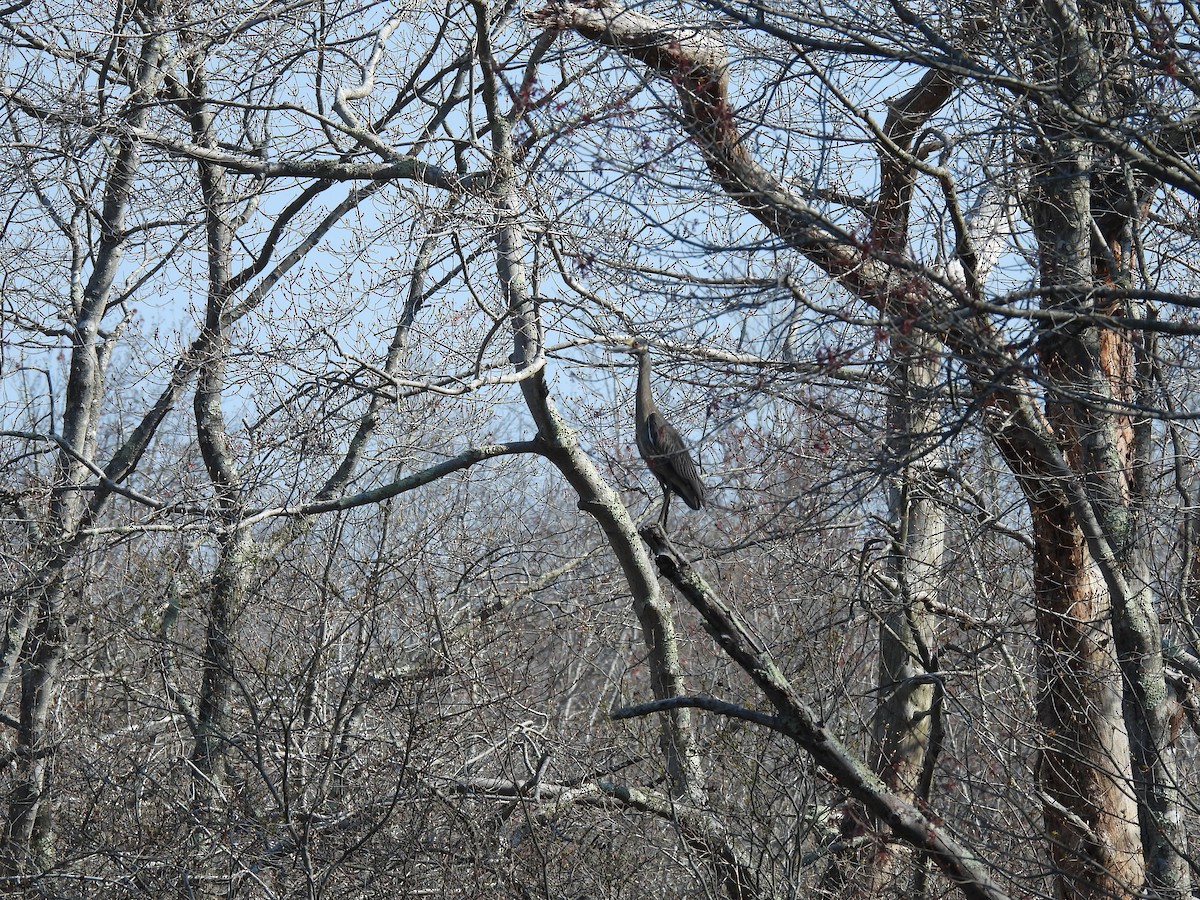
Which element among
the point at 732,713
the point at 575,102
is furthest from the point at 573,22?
the point at 732,713

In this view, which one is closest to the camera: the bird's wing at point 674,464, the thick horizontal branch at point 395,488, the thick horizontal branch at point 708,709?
the thick horizontal branch at point 708,709

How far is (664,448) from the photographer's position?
25.0 ft

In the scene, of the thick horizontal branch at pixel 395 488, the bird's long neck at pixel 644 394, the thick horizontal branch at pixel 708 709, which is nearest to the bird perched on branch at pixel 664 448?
the bird's long neck at pixel 644 394

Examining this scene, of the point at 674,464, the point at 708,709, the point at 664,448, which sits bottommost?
the point at 708,709

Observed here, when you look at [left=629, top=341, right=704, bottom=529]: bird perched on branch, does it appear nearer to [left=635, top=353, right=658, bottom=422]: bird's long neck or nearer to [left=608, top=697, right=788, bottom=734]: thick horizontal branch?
[left=635, top=353, right=658, bottom=422]: bird's long neck

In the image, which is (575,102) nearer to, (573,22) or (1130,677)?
(573,22)

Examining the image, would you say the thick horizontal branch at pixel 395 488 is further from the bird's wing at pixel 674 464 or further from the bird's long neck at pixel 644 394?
the bird's wing at pixel 674 464

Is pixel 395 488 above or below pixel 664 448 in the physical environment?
above

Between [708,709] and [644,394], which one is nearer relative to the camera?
[708,709]

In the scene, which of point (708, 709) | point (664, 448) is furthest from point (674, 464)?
point (708, 709)

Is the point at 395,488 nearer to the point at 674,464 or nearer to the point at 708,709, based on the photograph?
the point at 674,464

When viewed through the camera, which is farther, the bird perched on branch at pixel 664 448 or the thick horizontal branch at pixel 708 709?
the bird perched on branch at pixel 664 448

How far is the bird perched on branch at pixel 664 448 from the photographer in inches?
298

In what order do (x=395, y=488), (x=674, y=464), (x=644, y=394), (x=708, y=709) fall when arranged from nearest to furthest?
(x=708, y=709) < (x=674, y=464) < (x=644, y=394) < (x=395, y=488)
